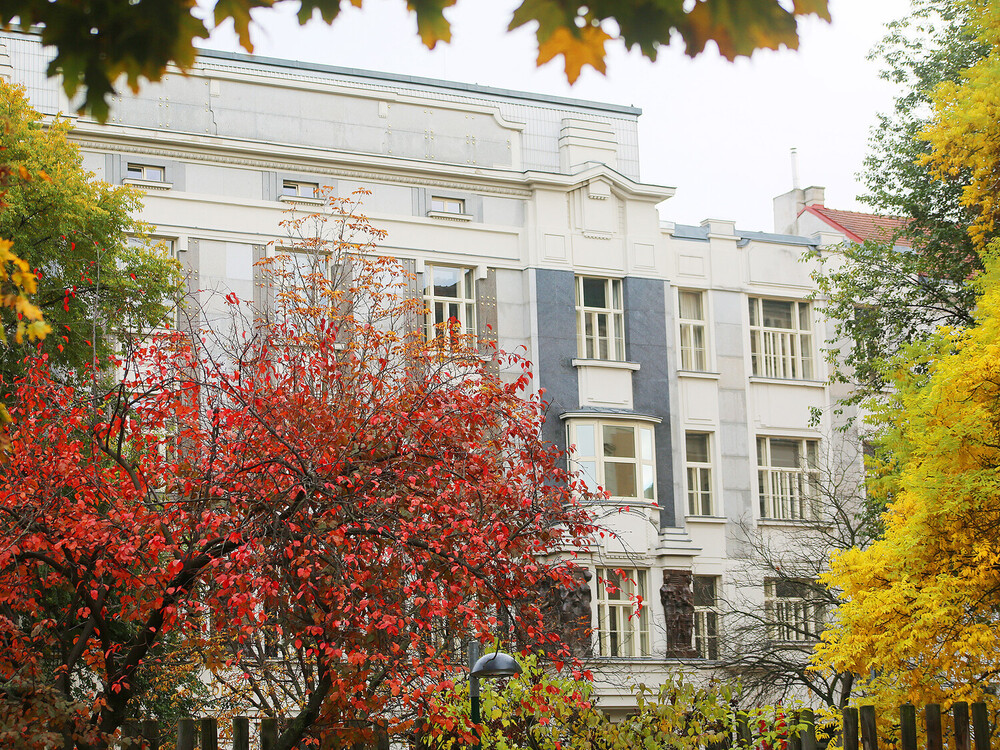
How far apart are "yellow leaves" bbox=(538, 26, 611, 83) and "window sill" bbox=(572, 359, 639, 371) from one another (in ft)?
97.0

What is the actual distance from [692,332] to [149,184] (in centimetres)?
1445

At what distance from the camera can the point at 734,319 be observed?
3631 cm

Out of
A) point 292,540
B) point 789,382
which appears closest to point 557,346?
point 789,382

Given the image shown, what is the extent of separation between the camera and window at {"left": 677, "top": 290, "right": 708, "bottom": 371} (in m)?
35.9

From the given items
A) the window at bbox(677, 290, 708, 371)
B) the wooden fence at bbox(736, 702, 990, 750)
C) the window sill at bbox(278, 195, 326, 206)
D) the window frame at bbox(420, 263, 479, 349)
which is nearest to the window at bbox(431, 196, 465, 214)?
the window frame at bbox(420, 263, 479, 349)

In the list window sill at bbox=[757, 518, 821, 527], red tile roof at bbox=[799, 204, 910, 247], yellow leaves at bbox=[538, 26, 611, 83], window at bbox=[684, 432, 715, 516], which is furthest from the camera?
red tile roof at bbox=[799, 204, 910, 247]

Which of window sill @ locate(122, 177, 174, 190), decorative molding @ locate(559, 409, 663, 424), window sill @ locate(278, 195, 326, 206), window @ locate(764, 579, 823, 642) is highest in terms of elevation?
window sill @ locate(122, 177, 174, 190)

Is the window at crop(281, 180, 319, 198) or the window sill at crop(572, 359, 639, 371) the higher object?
the window at crop(281, 180, 319, 198)

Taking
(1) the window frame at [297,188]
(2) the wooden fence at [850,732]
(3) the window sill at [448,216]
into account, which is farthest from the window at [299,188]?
(2) the wooden fence at [850,732]

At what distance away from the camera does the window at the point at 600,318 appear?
34500mm

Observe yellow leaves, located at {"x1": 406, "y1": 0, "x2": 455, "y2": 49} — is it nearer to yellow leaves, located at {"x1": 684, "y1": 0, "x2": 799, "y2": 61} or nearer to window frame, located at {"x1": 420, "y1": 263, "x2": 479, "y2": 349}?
yellow leaves, located at {"x1": 684, "y1": 0, "x2": 799, "y2": 61}

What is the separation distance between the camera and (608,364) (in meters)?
34.0

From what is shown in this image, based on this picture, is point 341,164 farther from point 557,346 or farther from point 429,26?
point 429,26

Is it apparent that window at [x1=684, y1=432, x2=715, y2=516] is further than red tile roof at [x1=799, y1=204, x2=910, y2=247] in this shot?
No
